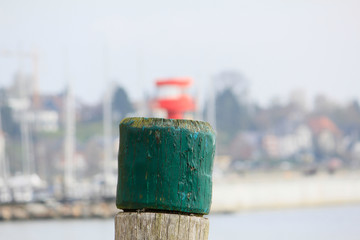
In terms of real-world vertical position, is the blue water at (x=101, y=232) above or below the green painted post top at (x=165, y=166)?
below

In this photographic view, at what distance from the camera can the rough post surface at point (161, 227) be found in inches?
118

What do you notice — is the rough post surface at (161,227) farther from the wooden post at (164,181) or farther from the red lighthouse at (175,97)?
the red lighthouse at (175,97)

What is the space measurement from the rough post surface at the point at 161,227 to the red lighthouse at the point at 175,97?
3917cm

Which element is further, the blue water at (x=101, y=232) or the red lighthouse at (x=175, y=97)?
the red lighthouse at (x=175, y=97)

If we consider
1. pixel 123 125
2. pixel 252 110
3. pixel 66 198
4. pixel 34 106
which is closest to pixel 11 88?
pixel 34 106

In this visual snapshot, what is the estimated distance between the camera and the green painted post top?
9.99 feet

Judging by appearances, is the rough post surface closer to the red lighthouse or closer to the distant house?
the red lighthouse

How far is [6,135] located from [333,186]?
2475 centimetres

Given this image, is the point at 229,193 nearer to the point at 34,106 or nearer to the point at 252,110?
the point at 34,106

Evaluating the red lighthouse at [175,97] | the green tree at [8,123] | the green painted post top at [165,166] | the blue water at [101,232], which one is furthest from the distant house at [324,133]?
the green painted post top at [165,166]

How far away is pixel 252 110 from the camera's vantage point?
113 m

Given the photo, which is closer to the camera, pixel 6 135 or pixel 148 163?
pixel 148 163

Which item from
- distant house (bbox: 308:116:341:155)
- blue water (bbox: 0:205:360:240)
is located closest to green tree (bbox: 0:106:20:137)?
blue water (bbox: 0:205:360:240)

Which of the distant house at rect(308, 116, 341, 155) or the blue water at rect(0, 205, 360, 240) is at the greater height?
the distant house at rect(308, 116, 341, 155)
